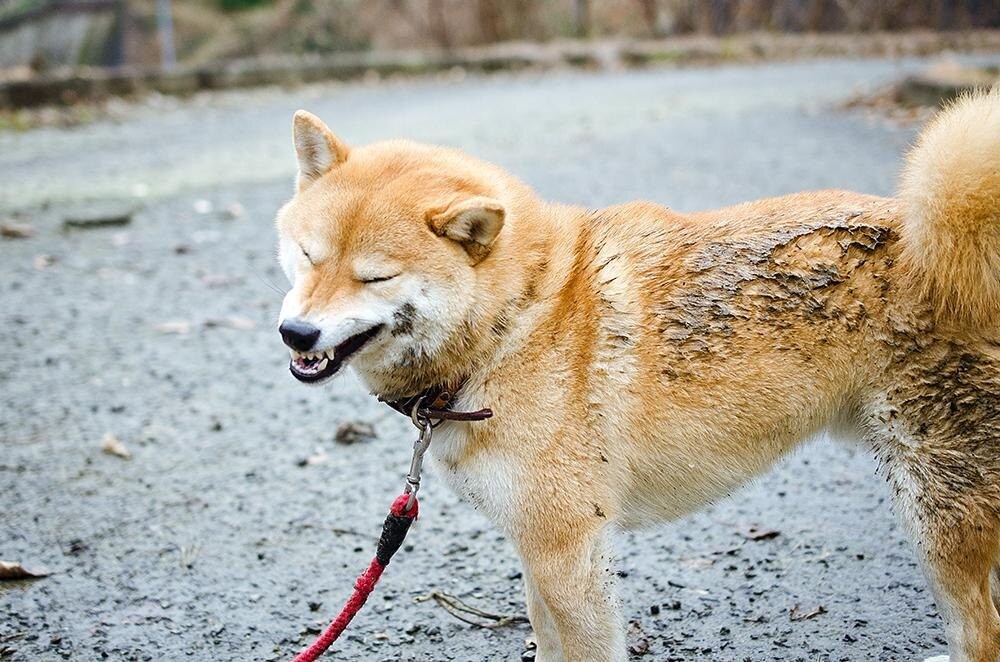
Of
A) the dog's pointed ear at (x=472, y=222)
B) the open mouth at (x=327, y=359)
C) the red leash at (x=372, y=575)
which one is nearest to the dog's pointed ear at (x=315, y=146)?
the dog's pointed ear at (x=472, y=222)

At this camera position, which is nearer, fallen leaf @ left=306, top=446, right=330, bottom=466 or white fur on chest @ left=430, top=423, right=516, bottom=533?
white fur on chest @ left=430, top=423, right=516, bottom=533

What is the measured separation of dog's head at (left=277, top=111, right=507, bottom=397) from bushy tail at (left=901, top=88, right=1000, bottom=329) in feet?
3.88

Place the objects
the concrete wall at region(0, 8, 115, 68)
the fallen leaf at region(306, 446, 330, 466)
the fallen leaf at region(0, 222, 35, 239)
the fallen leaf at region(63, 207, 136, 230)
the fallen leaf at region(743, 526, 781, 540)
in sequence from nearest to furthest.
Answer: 1. the fallen leaf at region(743, 526, 781, 540)
2. the fallen leaf at region(306, 446, 330, 466)
3. the fallen leaf at region(0, 222, 35, 239)
4. the fallen leaf at region(63, 207, 136, 230)
5. the concrete wall at region(0, 8, 115, 68)

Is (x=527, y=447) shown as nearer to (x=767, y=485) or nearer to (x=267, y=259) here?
(x=767, y=485)

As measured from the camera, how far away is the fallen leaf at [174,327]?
5.92 m

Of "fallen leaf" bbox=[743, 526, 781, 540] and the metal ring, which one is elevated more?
the metal ring

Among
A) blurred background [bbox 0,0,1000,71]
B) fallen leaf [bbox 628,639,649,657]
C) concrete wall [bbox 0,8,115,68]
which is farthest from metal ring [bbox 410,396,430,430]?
blurred background [bbox 0,0,1000,71]

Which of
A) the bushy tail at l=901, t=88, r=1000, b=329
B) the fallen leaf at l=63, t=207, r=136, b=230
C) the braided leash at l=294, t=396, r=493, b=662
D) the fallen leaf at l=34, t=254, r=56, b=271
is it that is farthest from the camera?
the fallen leaf at l=63, t=207, r=136, b=230

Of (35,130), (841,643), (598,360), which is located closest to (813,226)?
(598,360)

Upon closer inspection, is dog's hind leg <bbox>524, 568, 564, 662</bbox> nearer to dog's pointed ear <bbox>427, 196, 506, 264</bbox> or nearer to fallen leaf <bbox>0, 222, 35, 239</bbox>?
dog's pointed ear <bbox>427, 196, 506, 264</bbox>

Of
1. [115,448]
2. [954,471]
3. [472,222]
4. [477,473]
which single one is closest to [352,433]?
[115,448]

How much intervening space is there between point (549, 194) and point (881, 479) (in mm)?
5941

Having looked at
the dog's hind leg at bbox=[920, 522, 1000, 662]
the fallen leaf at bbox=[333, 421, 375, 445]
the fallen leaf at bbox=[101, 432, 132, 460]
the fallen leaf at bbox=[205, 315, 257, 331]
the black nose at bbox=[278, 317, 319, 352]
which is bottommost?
the fallen leaf at bbox=[205, 315, 257, 331]

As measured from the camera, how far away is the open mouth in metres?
2.57
